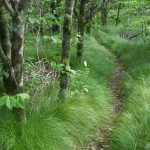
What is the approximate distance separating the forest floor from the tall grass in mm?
136

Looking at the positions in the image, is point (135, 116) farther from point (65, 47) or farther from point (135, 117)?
point (65, 47)

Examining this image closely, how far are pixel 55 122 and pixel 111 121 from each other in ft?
7.38

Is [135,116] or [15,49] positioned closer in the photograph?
[15,49]

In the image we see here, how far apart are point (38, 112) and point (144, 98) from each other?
2.89 m

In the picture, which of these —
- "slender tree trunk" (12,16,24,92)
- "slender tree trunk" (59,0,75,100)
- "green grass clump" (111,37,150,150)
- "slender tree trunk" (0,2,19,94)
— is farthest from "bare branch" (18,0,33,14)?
"green grass clump" (111,37,150,150)

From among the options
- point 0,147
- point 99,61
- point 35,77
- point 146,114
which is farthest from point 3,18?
point 99,61

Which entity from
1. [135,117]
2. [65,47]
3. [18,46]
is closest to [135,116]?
[135,117]

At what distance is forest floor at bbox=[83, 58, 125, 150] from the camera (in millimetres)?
6514

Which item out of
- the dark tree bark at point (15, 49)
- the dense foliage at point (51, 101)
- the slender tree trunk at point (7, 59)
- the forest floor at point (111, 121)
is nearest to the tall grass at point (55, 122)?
the dense foliage at point (51, 101)

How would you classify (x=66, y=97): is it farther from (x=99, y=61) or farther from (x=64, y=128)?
(x=99, y=61)

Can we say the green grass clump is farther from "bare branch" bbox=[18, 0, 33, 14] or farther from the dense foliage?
"bare branch" bbox=[18, 0, 33, 14]

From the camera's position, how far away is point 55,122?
238 inches

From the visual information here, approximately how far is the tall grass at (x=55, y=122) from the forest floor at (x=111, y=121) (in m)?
0.14

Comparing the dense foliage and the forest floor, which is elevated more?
the dense foliage
